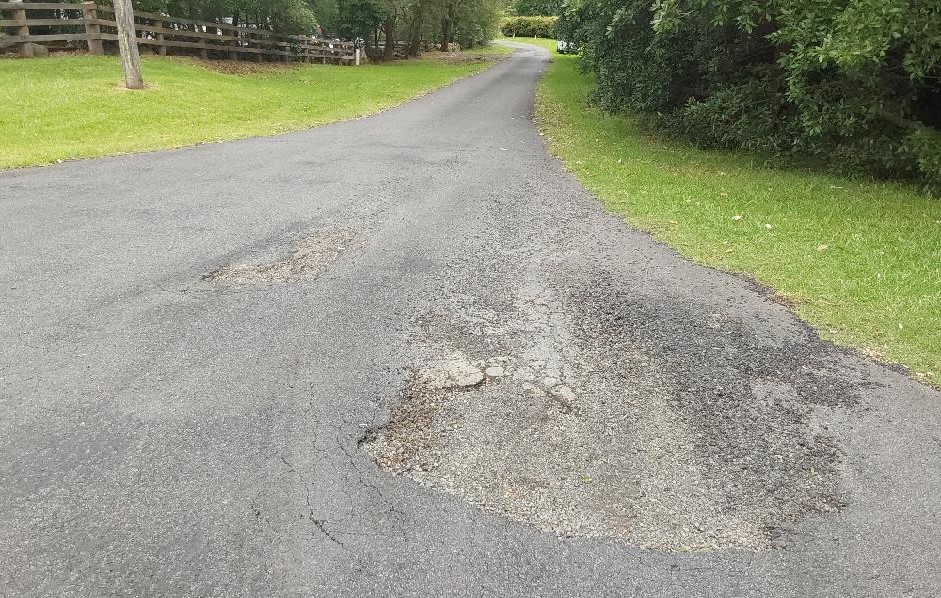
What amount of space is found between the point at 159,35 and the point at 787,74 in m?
20.9

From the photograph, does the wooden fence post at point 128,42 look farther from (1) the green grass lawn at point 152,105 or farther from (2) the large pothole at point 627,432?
(2) the large pothole at point 627,432

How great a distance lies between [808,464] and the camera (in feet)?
11.0

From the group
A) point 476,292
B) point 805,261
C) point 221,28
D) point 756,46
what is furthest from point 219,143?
point 221,28

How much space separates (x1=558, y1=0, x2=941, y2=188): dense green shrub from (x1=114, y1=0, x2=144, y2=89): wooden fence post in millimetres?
10450

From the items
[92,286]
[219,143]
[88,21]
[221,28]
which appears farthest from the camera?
[221,28]

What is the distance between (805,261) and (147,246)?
6.54 meters

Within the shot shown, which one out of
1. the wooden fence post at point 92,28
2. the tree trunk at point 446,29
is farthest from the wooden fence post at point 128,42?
the tree trunk at point 446,29

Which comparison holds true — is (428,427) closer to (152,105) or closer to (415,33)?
(152,105)

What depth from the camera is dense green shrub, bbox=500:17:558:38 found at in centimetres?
7706

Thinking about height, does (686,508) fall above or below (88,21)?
below

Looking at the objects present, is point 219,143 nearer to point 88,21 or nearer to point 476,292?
point 476,292

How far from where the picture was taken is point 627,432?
11.7 feet

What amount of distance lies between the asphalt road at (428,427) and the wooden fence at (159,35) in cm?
1601

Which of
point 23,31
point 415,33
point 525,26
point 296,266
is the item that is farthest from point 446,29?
point 296,266
